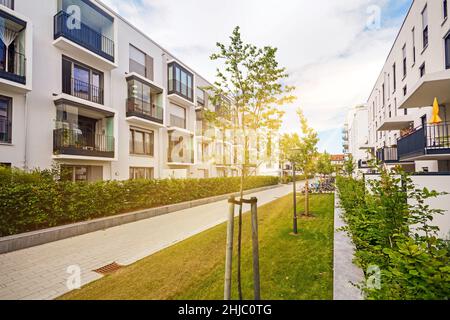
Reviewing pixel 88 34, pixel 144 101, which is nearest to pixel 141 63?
pixel 144 101

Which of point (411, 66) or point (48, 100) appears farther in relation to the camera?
point (411, 66)

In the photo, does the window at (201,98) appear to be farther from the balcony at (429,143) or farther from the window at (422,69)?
the balcony at (429,143)

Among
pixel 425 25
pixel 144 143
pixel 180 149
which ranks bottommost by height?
pixel 180 149

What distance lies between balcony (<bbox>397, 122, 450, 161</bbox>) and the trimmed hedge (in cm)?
1263

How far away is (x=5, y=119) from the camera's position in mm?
10062

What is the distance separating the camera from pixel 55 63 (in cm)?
1176

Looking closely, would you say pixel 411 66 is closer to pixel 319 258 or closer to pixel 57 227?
pixel 319 258

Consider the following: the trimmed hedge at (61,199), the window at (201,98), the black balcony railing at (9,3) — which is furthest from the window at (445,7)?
the black balcony railing at (9,3)

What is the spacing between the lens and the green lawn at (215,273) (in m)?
3.55

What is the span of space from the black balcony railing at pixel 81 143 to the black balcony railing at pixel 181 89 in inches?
327

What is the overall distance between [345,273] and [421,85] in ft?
30.2

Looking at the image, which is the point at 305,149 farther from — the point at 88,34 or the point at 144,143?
the point at 88,34
